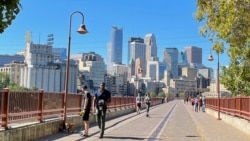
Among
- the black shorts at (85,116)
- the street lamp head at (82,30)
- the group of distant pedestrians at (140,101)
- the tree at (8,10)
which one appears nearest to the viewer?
the tree at (8,10)

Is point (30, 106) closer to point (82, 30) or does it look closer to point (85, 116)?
point (85, 116)

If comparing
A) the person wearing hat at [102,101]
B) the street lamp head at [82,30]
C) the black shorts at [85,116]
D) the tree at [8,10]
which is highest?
the street lamp head at [82,30]

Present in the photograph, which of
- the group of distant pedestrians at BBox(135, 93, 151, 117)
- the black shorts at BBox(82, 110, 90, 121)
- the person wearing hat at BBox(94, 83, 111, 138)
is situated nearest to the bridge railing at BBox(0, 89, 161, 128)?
the black shorts at BBox(82, 110, 90, 121)

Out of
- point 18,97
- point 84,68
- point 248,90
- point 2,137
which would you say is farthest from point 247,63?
point 84,68

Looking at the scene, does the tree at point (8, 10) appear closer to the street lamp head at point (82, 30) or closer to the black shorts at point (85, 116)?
the black shorts at point (85, 116)

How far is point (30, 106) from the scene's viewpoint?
52.7 ft

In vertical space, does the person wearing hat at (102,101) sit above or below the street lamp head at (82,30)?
below

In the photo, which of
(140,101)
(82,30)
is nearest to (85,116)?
(82,30)

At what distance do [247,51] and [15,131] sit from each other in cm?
1719

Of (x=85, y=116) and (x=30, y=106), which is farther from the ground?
(x=30, y=106)

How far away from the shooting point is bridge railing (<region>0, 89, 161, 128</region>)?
44.3 feet

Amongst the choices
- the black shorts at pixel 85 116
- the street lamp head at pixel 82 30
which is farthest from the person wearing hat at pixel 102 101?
the street lamp head at pixel 82 30

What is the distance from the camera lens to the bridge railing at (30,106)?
13.5 m

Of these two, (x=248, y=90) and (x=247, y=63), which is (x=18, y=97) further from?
(x=248, y=90)
